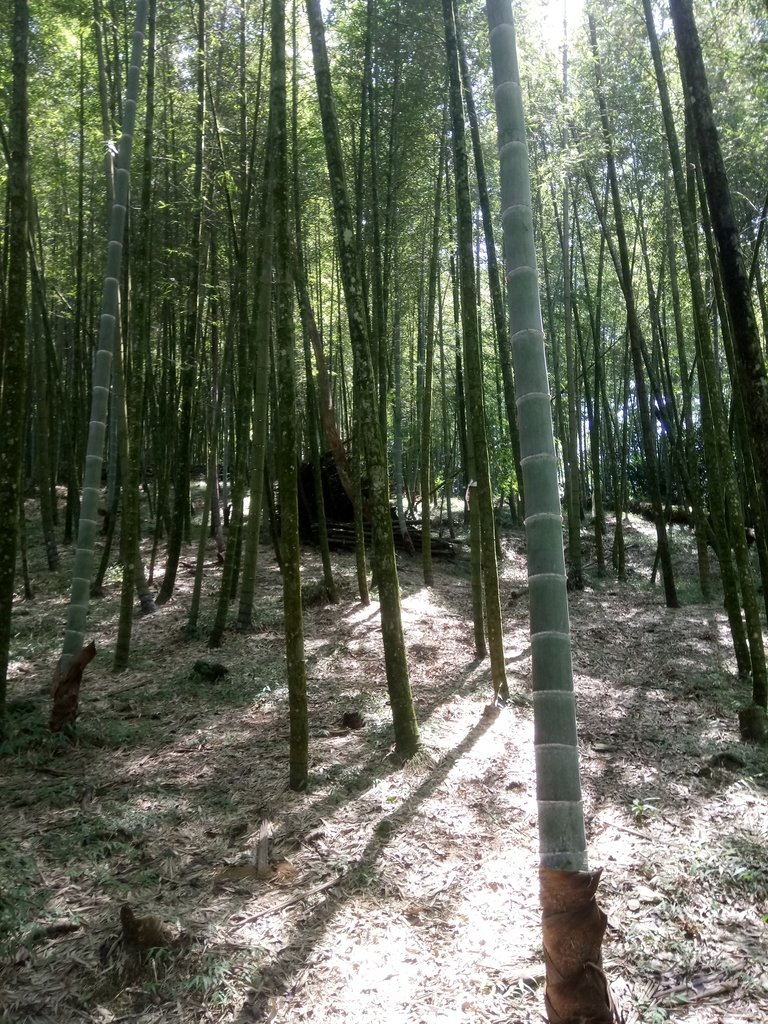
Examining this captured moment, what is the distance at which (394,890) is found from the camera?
2566 mm

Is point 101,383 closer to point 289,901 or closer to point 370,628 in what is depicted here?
point 289,901

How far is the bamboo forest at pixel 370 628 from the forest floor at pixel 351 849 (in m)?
0.02

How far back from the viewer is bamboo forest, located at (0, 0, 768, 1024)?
203 cm

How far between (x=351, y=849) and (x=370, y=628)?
3196 mm

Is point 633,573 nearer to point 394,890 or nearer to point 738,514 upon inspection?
point 738,514

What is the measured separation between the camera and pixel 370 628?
5977 mm

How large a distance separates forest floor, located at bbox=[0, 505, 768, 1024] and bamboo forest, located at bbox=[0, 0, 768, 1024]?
0.02 metres

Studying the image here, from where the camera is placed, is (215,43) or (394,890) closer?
(394,890)

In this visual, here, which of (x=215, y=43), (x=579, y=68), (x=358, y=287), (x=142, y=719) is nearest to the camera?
(x=358, y=287)

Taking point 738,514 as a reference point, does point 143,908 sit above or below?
→ below

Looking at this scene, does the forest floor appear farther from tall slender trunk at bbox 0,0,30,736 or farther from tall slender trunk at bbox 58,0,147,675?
tall slender trunk at bbox 0,0,30,736

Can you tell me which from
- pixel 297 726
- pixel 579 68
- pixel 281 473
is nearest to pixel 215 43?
pixel 579 68

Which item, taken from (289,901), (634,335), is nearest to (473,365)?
(289,901)

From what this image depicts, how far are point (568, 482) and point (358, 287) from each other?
21.9 feet
